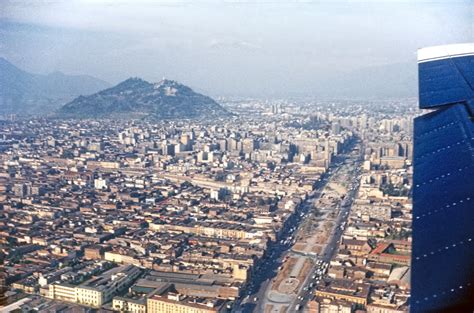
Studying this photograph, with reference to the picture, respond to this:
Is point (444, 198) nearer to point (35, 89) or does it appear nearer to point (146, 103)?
point (35, 89)

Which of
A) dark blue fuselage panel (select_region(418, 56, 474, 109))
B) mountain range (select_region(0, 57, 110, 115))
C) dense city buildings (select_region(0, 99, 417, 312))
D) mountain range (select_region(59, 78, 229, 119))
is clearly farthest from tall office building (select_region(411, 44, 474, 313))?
mountain range (select_region(59, 78, 229, 119))

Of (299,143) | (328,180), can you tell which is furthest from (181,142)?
(328,180)

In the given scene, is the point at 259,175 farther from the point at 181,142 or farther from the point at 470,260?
the point at 470,260

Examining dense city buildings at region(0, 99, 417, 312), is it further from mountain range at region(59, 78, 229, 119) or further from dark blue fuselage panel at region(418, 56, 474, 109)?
mountain range at region(59, 78, 229, 119)

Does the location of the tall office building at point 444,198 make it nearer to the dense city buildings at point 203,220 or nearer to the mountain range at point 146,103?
the dense city buildings at point 203,220

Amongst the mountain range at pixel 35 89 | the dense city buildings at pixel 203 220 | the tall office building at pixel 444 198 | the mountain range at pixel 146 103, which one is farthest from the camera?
the mountain range at pixel 146 103

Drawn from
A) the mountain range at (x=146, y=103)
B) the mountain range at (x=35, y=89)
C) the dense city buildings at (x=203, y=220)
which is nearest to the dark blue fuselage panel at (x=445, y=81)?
the dense city buildings at (x=203, y=220)
